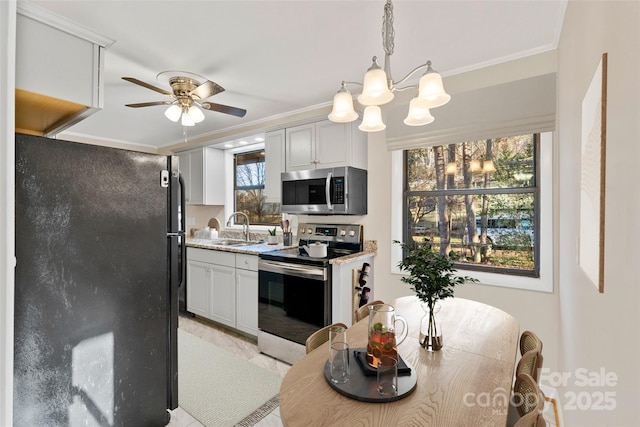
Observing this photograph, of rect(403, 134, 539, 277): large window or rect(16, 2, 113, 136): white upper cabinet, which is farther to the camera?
rect(403, 134, 539, 277): large window

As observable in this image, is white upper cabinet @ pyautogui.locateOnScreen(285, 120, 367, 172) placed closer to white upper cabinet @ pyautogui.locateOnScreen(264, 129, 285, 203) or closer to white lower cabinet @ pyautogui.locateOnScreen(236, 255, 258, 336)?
white upper cabinet @ pyautogui.locateOnScreen(264, 129, 285, 203)

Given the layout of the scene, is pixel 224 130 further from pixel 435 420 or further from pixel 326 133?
pixel 435 420

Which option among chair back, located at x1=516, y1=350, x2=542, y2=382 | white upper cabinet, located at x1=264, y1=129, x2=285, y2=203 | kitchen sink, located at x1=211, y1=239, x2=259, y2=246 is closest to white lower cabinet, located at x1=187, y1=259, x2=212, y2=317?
kitchen sink, located at x1=211, y1=239, x2=259, y2=246

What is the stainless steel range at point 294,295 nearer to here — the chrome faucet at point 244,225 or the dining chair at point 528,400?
the chrome faucet at point 244,225

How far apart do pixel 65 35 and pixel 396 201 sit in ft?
8.16

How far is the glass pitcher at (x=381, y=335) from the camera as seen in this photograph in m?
1.11

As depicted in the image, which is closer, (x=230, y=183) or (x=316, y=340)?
(x=316, y=340)

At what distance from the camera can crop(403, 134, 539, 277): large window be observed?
2344mm

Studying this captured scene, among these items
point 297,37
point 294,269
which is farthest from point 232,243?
point 297,37

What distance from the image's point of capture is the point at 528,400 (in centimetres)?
103

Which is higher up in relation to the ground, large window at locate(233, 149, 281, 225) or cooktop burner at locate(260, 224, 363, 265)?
large window at locate(233, 149, 281, 225)

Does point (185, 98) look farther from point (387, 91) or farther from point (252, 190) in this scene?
point (252, 190)

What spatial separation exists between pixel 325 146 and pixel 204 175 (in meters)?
2.04

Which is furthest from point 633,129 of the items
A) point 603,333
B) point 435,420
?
point 435,420
